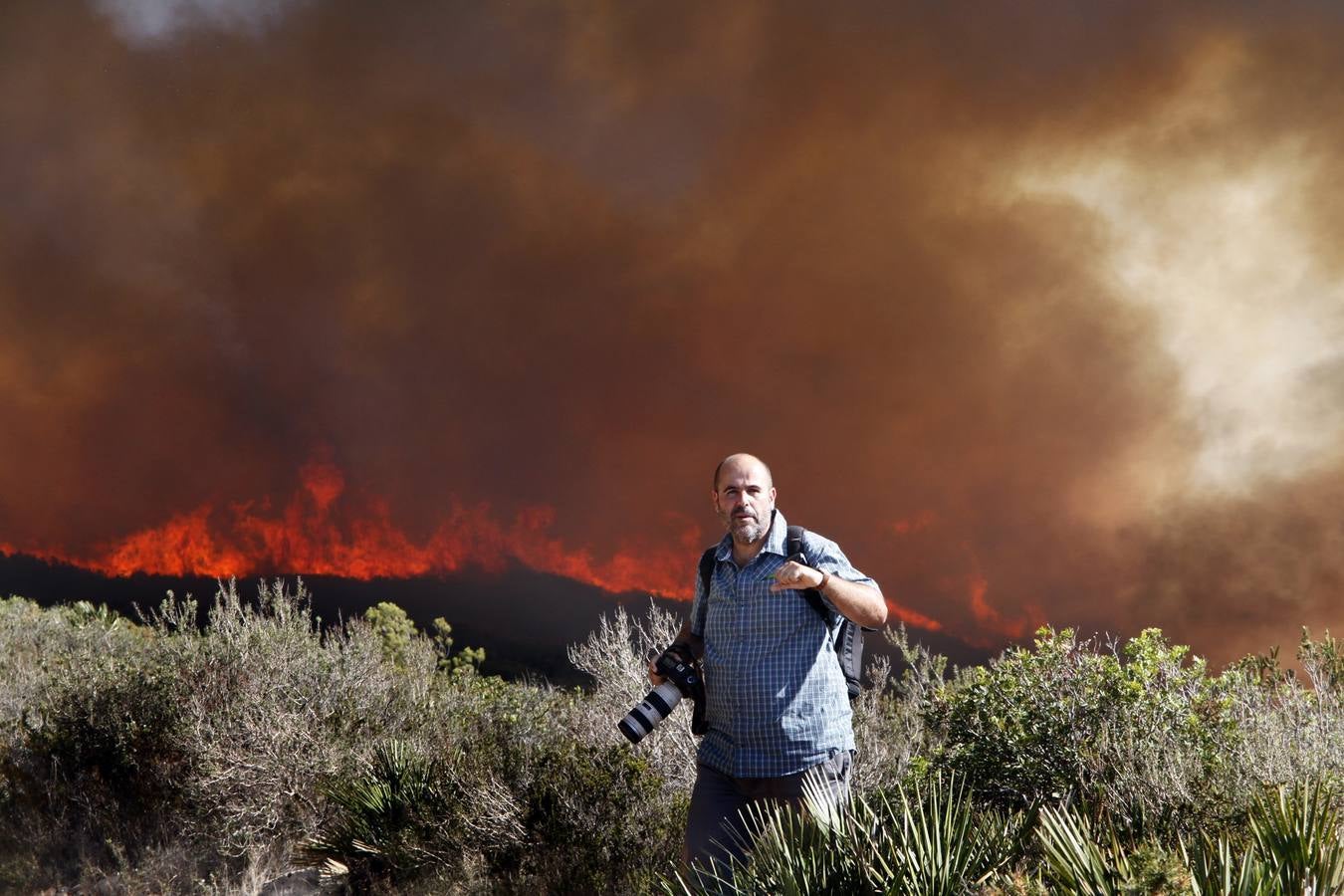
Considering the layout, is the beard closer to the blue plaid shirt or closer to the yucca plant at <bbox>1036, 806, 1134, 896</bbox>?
the blue plaid shirt

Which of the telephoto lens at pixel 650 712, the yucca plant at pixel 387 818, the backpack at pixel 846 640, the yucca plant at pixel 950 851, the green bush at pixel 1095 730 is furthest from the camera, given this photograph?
the yucca plant at pixel 387 818

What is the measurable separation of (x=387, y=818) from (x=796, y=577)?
11.6 feet

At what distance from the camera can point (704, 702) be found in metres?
3.44

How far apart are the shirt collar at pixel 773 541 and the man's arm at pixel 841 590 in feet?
0.58

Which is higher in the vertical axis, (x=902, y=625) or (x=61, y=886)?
(x=902, y=625)

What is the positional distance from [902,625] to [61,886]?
19.6ft

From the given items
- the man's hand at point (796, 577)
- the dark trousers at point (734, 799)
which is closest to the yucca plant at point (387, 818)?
the dark trousers at point (734, 799)

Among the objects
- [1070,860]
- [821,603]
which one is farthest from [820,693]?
[1070,860]

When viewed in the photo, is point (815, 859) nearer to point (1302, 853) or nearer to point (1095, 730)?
point (1302, 853)

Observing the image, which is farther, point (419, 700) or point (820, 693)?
point (419, 700)

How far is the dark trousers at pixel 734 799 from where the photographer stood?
123 inches

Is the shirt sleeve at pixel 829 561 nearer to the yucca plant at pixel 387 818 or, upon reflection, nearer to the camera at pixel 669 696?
the camera at pixel 669 696

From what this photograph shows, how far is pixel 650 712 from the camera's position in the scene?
11.2 ft

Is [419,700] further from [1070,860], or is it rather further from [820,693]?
[1070,860]
